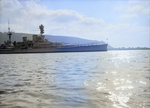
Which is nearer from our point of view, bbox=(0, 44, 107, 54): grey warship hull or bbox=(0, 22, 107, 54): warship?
bbox=(0, 44, 107, 54): grey warship hull

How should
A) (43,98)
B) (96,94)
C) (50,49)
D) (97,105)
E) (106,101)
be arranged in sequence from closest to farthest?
(97,105) < (106,101) < (43,98) < (96,94) < (50,49)

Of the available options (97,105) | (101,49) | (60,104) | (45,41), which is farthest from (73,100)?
(101,49)

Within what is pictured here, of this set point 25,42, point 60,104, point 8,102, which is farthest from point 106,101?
point 25,42

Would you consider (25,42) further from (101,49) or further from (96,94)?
(96,94)

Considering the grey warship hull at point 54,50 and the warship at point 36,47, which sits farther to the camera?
the warship at point 36,47

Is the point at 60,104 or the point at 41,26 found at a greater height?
the point at 41,26

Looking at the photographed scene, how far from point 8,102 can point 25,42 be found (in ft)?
274

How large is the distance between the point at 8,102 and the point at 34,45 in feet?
272

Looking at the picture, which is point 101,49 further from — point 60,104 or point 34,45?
point 60,104

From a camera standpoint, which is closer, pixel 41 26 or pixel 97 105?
pixel 97 105

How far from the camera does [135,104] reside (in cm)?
454

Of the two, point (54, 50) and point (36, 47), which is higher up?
point (36, 47)

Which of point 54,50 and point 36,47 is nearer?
point 36,47

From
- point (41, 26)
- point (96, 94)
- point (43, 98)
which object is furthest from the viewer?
point (41, 26)
